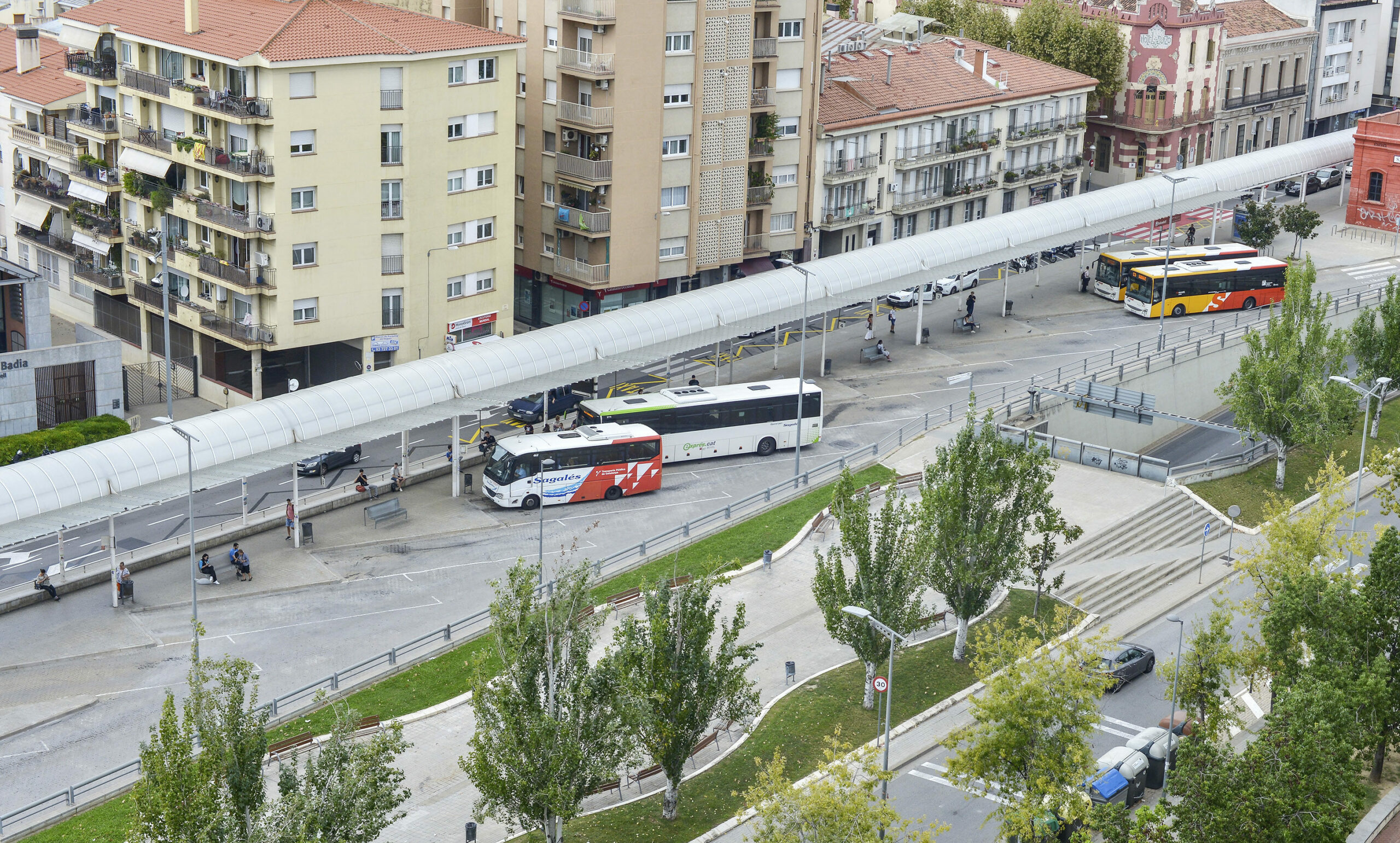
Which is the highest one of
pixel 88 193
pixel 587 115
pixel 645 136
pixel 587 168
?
pixel 587 115

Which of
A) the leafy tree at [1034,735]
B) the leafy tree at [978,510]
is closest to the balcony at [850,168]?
the leafy tree at [978,510]

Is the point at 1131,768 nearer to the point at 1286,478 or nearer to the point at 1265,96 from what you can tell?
the point at 1286,478

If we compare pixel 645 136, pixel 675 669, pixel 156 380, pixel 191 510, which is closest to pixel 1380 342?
pixel 645 136

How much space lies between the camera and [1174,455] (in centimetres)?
8206

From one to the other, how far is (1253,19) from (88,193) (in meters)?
85.9

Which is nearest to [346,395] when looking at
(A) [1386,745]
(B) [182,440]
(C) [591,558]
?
(B) [182,440]

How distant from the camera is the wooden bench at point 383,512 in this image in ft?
212

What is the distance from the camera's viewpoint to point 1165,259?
90.8 metres

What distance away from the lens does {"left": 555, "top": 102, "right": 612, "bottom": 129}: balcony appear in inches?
3219

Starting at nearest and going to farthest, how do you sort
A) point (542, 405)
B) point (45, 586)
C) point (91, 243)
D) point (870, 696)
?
point (870, 696) → point (45, 586) → point (542, 405) → point (91, 243)

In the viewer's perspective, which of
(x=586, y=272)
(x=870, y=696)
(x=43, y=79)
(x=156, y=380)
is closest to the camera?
(x=870, y=696)

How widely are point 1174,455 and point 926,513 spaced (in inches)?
1323

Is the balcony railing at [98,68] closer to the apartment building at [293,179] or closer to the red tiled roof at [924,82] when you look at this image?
the apartment building at [293,179]

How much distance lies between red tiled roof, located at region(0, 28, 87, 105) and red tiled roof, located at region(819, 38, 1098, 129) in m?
40.6
